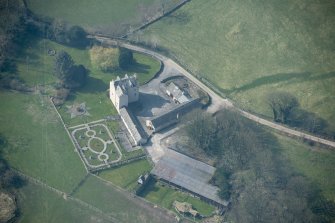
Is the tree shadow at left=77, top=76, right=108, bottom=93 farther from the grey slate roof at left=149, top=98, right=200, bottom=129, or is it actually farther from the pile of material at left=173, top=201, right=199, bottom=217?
the pile of material at left=173, top=201, right=199, bottom=217

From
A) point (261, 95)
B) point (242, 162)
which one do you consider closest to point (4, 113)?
point (242, 162)

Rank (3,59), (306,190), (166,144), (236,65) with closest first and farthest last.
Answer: (306,190), (166,144), (3,59), (236,65)

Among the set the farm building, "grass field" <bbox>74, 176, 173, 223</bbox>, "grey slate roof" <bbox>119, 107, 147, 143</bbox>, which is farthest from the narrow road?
"grass field" <bbox>74, 176, 173, 223</bbox>

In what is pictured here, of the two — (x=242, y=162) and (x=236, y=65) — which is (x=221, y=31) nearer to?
(x=236, y=65)

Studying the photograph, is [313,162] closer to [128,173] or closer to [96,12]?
[128,173]

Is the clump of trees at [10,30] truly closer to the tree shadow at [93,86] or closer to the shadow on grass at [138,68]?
the tree shadow at [93,86]
